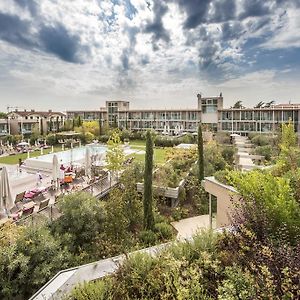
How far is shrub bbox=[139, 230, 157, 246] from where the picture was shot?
12.2 meters

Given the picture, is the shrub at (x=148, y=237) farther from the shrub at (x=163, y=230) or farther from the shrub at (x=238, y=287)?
the shrub at (x=238, y=287)

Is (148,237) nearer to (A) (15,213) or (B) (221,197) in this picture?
(B) (221,197)

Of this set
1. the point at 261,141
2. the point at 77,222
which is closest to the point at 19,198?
the point at 77,222

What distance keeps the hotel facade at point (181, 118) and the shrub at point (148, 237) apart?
38.8 m

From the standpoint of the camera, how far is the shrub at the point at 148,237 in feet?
40.1

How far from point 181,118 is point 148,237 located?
164ft

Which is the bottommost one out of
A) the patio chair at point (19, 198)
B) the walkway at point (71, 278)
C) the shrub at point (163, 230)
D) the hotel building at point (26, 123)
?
the shrub at point (163, 230)

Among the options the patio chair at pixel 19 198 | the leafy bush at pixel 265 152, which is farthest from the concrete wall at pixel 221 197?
the leafy bush at pixel 265 152

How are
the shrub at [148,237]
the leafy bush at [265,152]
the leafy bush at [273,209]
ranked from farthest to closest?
the leafy bush at [265,152] < the shrub at [148,237] < the leafy bush at [273,209]

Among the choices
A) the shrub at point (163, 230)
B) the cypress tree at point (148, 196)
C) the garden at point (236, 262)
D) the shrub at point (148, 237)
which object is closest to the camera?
the garden at point (236, 262)

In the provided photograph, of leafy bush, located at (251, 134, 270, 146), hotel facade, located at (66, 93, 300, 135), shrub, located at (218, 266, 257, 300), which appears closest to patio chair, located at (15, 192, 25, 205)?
shrub, located at (218, 266, 257, 300)

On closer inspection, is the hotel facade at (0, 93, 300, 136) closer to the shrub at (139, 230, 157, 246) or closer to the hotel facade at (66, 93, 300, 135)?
the hotel facade at (66, 93, 300, 135)

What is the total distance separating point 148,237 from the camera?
488 inches

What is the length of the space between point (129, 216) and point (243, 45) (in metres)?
20.5
